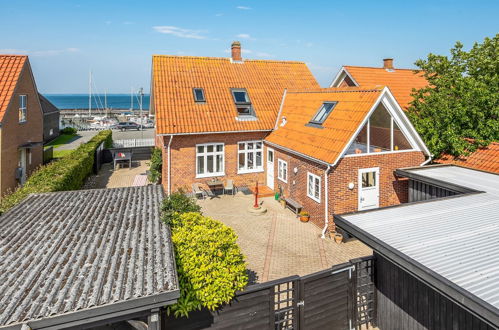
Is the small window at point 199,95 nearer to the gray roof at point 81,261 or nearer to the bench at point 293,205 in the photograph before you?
the bench at point 293,205

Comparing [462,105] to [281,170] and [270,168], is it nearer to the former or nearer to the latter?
[281,170]

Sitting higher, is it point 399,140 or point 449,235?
point 399,140

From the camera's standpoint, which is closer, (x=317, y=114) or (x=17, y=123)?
(x=317, y=114)

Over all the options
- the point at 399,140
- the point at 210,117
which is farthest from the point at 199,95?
the point at 399,140

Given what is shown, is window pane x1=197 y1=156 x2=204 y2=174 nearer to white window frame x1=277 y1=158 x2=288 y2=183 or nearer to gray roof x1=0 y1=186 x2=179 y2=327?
white window frame x1=277 y1=158 x2=288 y2=183

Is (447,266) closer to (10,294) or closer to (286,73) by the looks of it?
(10,294)

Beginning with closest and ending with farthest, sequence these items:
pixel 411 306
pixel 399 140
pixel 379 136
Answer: pixel 411 306 → pixel 379 136 → pixel 399 140

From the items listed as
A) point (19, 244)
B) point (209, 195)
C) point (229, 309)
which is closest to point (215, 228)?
point (229, 309)
